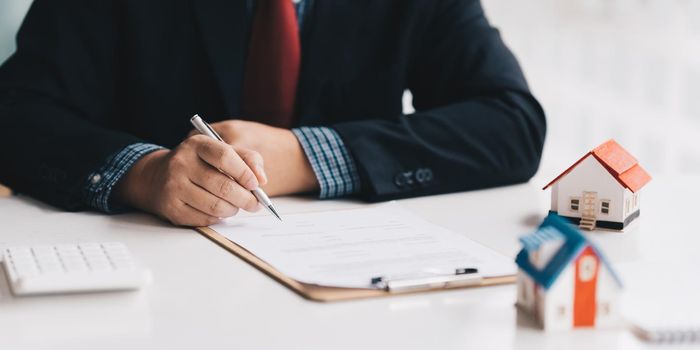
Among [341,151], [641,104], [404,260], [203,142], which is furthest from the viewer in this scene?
[641,104]

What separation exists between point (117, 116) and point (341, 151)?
0.57 metres

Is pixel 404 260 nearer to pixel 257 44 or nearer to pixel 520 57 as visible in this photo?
pixel 257 44

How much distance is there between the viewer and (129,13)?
1693 mm

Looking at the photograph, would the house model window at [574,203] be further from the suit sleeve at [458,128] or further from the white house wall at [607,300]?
the white house wall at [607,300]

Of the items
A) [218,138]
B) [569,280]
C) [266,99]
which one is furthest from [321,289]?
[266,99]

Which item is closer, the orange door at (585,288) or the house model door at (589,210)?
the orange door at (585,288)

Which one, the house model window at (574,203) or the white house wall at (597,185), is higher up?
the white house wall at (597,185)

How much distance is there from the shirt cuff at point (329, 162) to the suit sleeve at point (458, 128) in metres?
0.01

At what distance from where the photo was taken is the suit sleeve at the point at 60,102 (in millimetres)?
1390

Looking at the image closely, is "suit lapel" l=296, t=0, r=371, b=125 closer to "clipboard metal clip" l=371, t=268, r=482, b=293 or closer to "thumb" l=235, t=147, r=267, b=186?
"thumb" l=235, t=147, r=267, b=186

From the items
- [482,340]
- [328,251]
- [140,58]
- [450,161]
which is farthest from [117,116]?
[482,340]

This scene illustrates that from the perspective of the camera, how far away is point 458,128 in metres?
1.54

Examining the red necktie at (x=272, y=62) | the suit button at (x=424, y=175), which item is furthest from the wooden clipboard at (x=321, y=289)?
the red necktie at (x=272, y=62)

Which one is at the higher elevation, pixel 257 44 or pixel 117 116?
pixel 257 44
